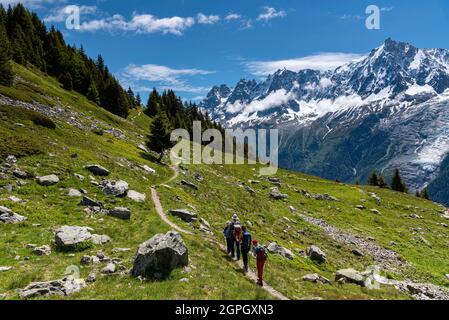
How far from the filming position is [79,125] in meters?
73.1

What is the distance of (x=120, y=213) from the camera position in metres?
33.5

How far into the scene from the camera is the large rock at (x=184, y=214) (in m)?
37.3

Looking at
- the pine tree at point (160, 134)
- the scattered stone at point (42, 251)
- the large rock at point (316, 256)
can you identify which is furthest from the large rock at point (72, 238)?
the pine tree at point (160, 134)

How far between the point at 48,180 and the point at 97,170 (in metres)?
6.85

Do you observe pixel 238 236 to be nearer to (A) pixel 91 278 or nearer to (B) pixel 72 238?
(A) pixel 91 278

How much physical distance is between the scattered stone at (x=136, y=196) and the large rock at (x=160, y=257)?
16.0 m

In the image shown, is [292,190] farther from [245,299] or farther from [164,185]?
[245,299]

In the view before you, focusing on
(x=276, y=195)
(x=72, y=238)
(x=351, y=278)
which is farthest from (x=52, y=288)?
(x=276, y=195)

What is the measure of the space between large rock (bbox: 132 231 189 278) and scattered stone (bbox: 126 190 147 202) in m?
16.0

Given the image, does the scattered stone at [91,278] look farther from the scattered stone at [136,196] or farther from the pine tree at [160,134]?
the pine tree at [160,134]

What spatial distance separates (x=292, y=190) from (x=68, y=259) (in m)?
60.0

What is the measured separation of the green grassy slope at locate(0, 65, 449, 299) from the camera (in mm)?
21641

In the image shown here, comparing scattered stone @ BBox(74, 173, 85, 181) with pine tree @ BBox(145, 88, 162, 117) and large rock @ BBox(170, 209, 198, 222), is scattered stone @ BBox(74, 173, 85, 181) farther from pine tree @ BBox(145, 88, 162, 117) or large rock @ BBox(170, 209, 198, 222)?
pine tree @ BBox(145, 88, 162, 117)

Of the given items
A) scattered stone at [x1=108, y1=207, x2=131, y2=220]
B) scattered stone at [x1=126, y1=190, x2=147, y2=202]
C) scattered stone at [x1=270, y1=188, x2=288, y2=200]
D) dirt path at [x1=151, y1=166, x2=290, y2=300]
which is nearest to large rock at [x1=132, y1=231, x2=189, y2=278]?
dirt path at [x1=151, y1=166, x2=290, y2=300]
